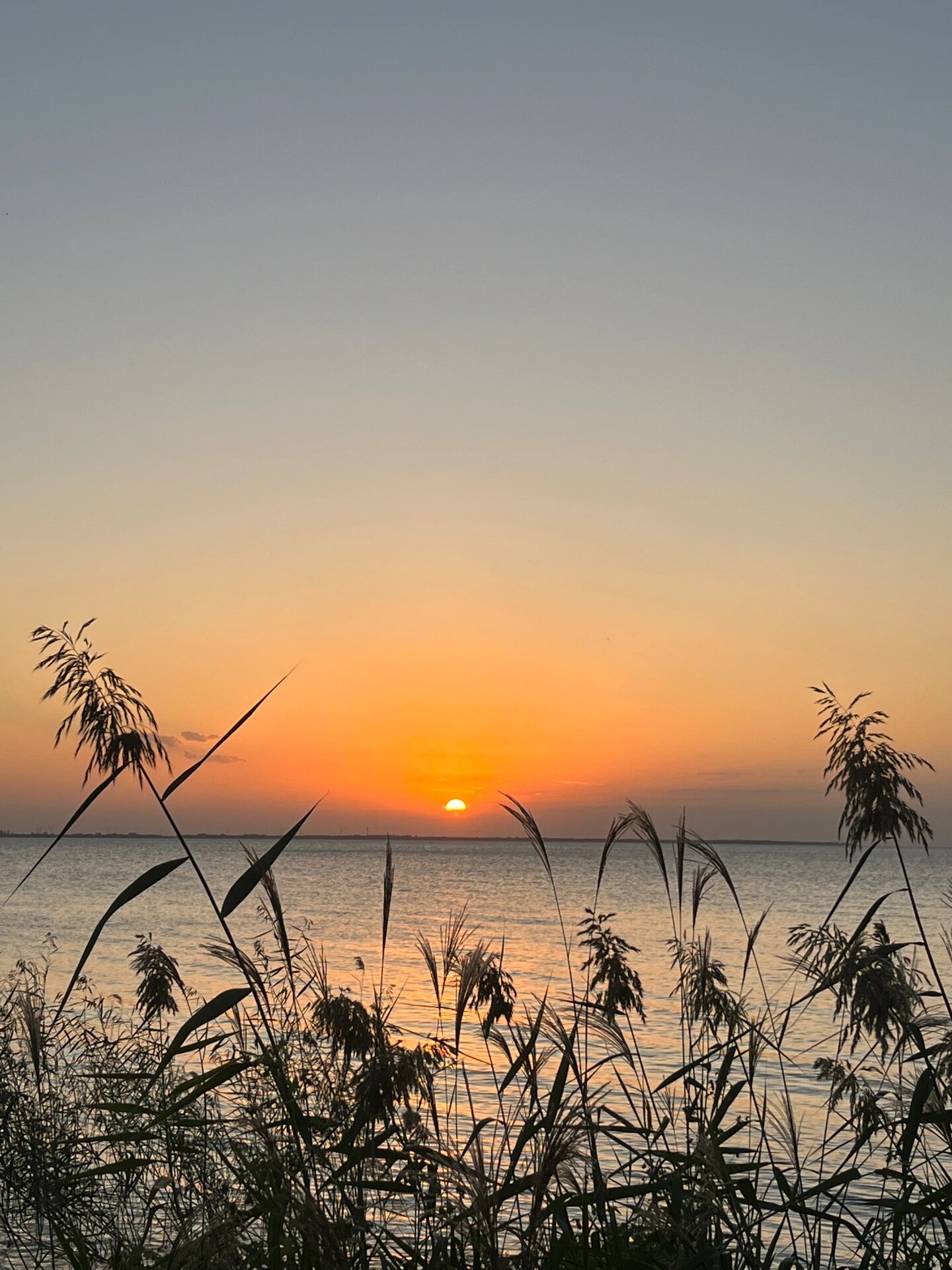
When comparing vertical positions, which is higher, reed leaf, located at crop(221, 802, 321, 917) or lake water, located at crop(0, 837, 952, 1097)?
reed leaf, located at crop(221, 802, 321, 917)

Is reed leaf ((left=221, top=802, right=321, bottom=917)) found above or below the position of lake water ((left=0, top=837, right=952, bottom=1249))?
above

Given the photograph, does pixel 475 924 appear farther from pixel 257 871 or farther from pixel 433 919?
pixel 257 871

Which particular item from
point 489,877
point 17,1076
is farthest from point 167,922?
point 489,877

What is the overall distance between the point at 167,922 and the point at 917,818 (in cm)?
6417

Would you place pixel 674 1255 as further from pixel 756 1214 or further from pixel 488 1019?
pixel 488 1019

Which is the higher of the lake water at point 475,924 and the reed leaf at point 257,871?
the reed leaf at point 257,871

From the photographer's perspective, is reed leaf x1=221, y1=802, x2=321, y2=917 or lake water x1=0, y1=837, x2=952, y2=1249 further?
lake water x1=0, y1=837, x2=952, y2=1249

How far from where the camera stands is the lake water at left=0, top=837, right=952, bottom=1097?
3328 cm

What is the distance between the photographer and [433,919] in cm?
7212

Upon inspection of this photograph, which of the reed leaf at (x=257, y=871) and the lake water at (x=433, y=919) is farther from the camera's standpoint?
the lake water at (x=433, y=919)

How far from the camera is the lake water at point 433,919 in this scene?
109 feet

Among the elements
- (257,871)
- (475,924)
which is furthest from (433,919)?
(257,871)

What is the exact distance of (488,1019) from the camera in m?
5.09

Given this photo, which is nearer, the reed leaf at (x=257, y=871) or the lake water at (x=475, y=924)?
the reed leaf at (x=257, y=871)
